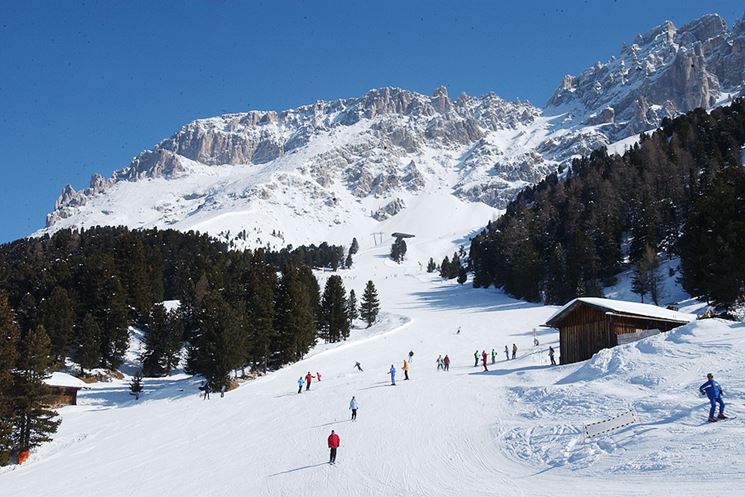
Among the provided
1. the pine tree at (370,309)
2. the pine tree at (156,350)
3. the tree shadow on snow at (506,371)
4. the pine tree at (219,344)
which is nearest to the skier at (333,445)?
the tree shadow on snow at (506,371)

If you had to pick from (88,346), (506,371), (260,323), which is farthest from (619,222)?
(88,346)

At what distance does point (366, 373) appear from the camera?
127 feet

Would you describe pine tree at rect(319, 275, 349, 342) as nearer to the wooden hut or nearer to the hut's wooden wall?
the wooden hut

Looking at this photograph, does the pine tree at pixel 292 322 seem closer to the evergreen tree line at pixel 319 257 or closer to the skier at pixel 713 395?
the skier at pixel 713 395

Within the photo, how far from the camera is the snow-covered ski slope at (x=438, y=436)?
14430 mm

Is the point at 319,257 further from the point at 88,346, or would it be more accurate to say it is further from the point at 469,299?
the point at 88,346

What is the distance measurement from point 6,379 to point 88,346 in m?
23.7

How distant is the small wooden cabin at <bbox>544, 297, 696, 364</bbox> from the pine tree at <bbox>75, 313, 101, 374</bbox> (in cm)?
4129

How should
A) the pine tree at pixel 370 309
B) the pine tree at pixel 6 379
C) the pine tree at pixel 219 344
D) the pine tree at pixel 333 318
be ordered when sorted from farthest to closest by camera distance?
the pine tree at pixel 370 309, the pine tree at pixel 333 318, the pine tree at pixel 219 344, the pine tree at pixel 6 379

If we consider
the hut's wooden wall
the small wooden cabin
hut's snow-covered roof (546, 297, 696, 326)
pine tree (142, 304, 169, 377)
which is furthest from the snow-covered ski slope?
pine tree (142, 304, 169, 377)

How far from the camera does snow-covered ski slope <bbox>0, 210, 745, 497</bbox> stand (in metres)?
14.4

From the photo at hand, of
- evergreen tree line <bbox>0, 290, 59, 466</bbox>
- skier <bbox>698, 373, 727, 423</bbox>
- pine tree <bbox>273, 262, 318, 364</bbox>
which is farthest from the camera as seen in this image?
pine tree <bbox>273, 262, 318, 364</bbox>

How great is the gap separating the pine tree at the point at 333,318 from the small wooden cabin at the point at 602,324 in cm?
3338

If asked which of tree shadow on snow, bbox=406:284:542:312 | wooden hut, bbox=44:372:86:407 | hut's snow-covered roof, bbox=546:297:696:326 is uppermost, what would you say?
hut's snow-covered roof, bbox=546:297:696:326
